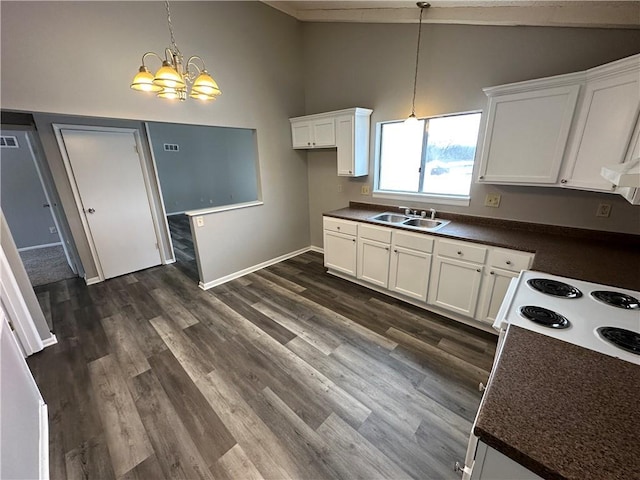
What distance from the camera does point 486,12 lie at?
2.25m

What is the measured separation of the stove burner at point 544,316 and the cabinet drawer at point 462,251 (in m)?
1.08

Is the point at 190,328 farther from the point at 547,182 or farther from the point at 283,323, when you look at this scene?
the point at 547,182

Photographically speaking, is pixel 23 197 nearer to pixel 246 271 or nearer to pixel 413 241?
pixel 246 271

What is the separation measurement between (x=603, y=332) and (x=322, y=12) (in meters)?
4.20

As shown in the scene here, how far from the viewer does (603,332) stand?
108 centimetres

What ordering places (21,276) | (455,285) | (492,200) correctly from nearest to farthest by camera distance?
(21,276)
(455,285)
(492,200)

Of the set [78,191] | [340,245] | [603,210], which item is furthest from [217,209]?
[603,210]

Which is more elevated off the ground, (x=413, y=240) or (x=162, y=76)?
(x=162, y=76)

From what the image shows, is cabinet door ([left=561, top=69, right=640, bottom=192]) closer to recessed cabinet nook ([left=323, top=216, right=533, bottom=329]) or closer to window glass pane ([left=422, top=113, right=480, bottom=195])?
recessed cabinet nook ([left=323, top=216, right=533, bottom=329])

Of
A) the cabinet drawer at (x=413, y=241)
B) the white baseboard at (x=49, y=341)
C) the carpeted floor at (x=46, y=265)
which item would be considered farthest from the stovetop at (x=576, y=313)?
the carpeted floor at (x=46, y=265)

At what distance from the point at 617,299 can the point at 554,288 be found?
25cm

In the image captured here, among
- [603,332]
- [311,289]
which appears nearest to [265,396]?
[311,289]

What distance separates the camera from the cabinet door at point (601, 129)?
157 centimetres

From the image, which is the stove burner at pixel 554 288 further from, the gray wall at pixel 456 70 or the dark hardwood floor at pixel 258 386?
the gray wall at pixel 456 70
